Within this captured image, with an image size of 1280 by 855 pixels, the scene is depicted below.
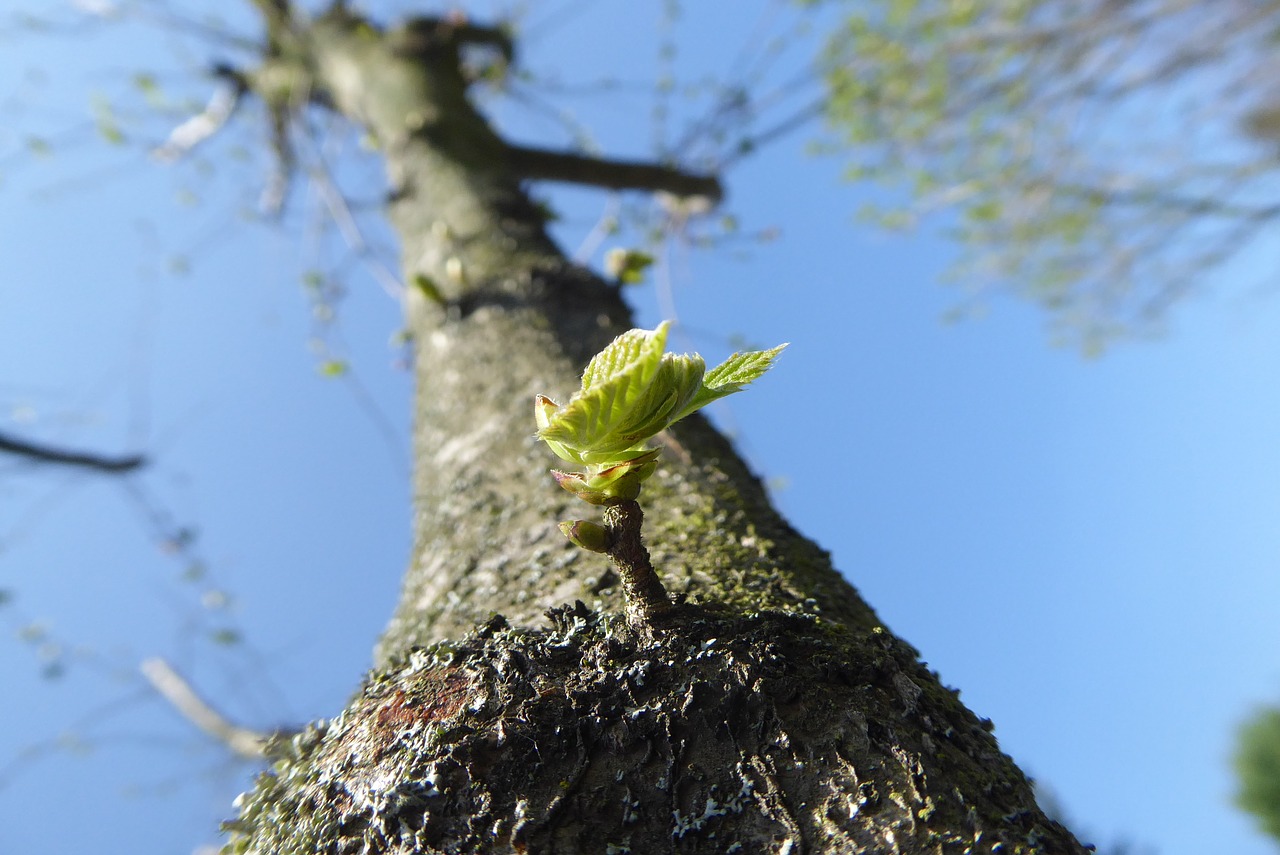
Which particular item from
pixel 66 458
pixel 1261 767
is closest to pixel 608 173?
pixel 66 458

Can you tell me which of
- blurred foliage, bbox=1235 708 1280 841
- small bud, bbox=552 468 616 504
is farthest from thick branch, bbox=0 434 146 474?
blurred foliage, bbox=1235 708 1280 841

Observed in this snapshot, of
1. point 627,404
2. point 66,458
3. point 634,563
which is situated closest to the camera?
point 627,404

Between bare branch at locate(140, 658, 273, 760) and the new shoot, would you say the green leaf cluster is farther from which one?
bare branch at locate(140, 658, 273, 760)

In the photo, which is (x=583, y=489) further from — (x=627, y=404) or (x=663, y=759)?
(x=663, y=759)

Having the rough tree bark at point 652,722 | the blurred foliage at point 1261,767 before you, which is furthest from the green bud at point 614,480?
the blurred foliage at point 1261,767

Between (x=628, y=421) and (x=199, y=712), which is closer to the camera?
Answer: (x=628, y=421)

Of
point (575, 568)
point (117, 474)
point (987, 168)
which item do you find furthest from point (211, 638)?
point (987, 168)

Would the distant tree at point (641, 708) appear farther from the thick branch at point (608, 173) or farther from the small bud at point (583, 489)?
the thick branch at point (608, 173)
